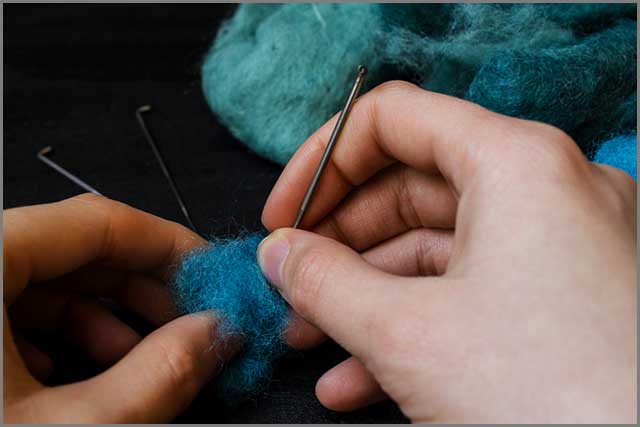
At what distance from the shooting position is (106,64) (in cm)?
160

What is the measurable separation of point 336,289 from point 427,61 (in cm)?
65

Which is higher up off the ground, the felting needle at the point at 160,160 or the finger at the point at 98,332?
the felting needle at the point at 160,160

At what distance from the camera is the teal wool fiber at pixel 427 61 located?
1036mm

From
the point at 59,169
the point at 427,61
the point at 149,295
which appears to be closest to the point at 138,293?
the point at 149,295

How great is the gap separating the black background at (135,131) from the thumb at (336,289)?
223 millimetres

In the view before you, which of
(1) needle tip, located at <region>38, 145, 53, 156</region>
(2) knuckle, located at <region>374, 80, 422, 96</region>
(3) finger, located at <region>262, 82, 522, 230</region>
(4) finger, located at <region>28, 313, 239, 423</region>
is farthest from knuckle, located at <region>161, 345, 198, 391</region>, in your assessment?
(1) needle tip, located at <region>38, 145, 53, 156</region>

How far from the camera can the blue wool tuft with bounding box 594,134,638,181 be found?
95 centimetres

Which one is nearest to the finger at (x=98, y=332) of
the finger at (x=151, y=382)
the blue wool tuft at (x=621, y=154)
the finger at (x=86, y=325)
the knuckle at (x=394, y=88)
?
the finger at (x=86, y=325)

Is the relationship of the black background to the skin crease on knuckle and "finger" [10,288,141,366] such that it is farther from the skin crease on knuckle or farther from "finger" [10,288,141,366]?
the skin crease on knuckle

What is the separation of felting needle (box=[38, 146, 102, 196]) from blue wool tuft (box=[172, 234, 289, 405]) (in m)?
0.45

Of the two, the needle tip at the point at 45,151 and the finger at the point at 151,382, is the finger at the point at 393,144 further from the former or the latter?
the needle tip at the point at 45,151

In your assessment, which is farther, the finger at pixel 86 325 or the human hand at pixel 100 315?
the finger at pixel 86 325

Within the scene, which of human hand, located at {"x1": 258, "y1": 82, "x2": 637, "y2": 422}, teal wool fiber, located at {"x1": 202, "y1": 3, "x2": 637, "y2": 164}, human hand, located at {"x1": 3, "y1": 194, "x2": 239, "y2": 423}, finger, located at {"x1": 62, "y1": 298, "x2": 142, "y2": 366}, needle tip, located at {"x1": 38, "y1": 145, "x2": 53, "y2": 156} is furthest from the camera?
needle tip, located at {"x1": 38, "y1": 145, "x2": 53, "y2": 156}

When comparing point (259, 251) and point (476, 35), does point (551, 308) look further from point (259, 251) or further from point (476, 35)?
point (476, 35)
